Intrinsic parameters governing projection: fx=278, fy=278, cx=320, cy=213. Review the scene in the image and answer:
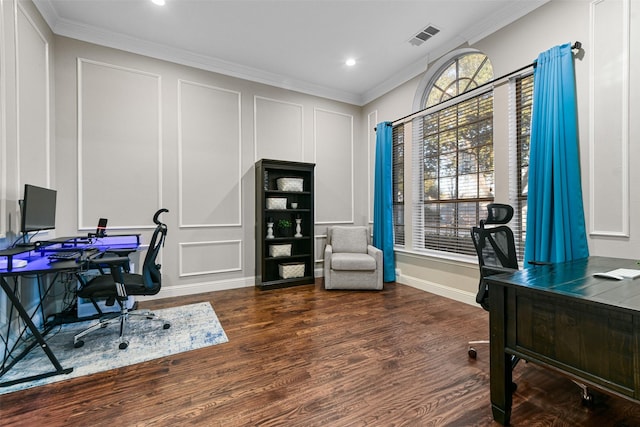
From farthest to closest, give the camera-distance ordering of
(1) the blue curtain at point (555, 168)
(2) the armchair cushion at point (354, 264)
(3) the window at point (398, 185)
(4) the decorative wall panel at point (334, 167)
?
1. (4) the decorative wall panel at point (334, 167)
2. (3) the window at point (398, 185)
3. (2) the armchair cushion at point (354, 264)
4. (1) the blue curtain at point (555, 168)

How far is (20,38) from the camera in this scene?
245cm

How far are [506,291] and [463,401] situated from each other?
0.76 m

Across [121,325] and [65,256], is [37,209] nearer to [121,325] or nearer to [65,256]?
[65,256]

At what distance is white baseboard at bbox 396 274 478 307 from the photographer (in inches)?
134

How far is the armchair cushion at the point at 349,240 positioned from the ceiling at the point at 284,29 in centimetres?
247

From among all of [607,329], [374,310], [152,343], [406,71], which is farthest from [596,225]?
[152,343]

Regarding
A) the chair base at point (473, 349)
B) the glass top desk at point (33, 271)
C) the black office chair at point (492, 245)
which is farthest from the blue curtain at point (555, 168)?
the glass top desk at point (33, 271)

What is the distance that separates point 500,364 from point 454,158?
9.06ft

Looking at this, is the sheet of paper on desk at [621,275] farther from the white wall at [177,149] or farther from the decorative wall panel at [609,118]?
the white wall at [177,149]

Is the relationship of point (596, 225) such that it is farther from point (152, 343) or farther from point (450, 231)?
point (152, 343)

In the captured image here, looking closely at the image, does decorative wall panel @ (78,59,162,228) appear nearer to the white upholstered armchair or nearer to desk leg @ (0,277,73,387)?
desk leg @ (0,277,73,387)

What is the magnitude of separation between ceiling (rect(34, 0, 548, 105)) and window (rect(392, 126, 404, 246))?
2.91 ft

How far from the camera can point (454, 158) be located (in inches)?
144

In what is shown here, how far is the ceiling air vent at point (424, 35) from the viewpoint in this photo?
330 cm
